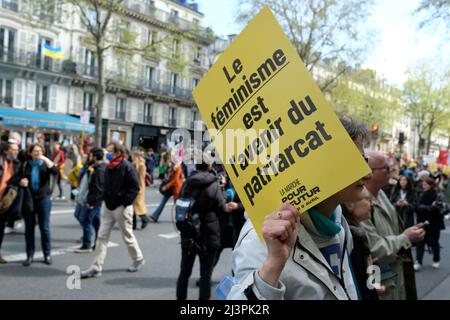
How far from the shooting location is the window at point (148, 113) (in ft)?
132

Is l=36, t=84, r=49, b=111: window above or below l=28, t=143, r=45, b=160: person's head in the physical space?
above

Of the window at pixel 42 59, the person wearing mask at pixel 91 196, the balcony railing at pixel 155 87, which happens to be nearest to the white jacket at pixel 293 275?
the person wearing mask at pixel 91 196

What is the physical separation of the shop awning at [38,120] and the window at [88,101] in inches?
98.6

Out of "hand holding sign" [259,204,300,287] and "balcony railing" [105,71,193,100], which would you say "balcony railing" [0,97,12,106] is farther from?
"hand holding sign" [259,204,300,287]

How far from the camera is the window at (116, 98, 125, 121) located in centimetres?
3769

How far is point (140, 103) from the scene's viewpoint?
39.5m

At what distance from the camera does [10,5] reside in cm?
2962

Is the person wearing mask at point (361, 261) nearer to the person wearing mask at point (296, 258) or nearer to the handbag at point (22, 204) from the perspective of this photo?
the person wearing mask at point (296, 258)

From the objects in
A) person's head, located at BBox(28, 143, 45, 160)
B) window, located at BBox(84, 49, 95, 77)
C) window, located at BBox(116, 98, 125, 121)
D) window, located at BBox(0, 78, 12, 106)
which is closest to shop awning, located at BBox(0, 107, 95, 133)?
window, located at BBox(0, 78, 12, 106)

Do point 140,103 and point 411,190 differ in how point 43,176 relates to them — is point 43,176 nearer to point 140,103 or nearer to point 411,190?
point 411,190

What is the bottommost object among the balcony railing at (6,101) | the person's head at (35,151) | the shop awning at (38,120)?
the person's head at (35,151)

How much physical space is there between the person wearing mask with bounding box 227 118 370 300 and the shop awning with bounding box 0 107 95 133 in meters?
28.3

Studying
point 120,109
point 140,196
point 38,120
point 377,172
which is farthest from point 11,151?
point 120,109

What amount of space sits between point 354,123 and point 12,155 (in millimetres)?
5901
